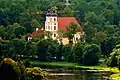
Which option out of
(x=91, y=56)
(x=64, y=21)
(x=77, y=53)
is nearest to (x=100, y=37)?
(x=77, y=53)

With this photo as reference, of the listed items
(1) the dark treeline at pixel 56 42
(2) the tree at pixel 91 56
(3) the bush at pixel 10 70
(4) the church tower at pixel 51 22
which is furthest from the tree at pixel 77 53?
(3) the bush at pixel 10 70

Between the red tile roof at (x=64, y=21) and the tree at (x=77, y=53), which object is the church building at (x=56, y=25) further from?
the tree at (x=77, y=53)

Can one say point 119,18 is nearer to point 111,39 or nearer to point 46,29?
point 46,29

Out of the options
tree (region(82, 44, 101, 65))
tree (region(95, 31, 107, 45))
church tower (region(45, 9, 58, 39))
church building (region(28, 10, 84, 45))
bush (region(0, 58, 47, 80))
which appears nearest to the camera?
bush (region(0, 58, 47, 80))

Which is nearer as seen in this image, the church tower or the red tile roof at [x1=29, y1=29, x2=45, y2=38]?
the red tile roof at [x1=29, y1=29, x2=45, y2=38]

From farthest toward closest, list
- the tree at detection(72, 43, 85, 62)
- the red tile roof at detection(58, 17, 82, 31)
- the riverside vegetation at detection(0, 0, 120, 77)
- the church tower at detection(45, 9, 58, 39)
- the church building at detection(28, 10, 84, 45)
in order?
the church tower at detection(45, 9, 58, 39), the red tile roof at detection(58, 17, 82, 31), the church building at detection(28, 10, 84, 45), the tree at detection(72, 43, 85, 62), the riverside vegetation at detection(0, 0, 120, 77)

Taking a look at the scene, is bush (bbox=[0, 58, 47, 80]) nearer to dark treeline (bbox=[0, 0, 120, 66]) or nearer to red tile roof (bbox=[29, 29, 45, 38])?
dark treeline (bbox=[0, 0, 120, 66])

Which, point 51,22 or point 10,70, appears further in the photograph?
point 51,22

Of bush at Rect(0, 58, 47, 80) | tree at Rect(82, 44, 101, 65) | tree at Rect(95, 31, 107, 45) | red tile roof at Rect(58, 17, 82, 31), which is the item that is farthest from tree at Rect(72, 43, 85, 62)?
bush at Rect(0, 58, 47, 80)

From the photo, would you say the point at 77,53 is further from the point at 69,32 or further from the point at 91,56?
the point at 69,32
